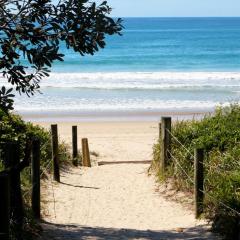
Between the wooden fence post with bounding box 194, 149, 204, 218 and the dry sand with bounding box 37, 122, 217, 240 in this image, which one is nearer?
the dry sand with bounding box 37, 122, 217, 240

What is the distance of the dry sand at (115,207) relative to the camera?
8516mm

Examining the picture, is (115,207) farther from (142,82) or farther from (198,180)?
(142,82)

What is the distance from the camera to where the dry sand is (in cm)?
852

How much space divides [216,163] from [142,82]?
97.0 feet

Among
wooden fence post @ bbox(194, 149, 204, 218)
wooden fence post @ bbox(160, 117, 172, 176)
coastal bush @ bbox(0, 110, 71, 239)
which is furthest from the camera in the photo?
wooden fence post @ bbox(160, 117, 172, 176)

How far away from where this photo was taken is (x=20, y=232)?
7.12 meters

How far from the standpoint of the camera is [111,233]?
8.51m

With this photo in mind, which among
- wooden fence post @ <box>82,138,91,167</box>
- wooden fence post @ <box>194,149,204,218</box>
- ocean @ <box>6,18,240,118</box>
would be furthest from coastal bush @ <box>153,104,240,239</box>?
ocean @ <box>6,18,240,118</box>

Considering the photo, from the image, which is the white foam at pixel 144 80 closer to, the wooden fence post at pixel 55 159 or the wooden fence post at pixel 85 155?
the wooden fence post at pixel 85 155

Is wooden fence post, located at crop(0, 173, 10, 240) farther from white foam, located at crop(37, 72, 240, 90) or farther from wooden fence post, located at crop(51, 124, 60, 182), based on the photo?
white foam, located at crop(37, 72, 240, 90)

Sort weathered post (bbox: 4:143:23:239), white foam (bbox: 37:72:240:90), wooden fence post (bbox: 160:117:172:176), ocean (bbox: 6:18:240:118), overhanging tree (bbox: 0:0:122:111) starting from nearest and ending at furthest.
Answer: overhanging tree (bbox: 0:0:122:111)
weathered post (bbox: 4:143:23:239)
wooden fence post (bbox: 160:117:172:176)
ocean (bbox: 6:18:240:118)
white foam (bbox: 37:72:240:90)

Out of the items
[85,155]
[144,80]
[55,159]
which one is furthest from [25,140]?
[144,80]

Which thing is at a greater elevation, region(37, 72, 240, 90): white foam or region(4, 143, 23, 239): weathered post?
region(37, 72, 240, 90): white foam

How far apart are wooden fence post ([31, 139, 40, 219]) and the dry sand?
0.29 metres
